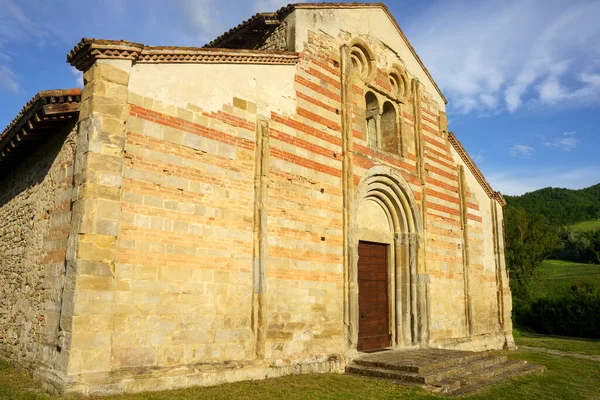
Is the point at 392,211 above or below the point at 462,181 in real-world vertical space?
below

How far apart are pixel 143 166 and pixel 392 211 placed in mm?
7300

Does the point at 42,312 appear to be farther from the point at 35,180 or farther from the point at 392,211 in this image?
the point at 392,211

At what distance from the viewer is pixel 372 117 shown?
12.9 metres

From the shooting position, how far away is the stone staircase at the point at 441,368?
26.9ft

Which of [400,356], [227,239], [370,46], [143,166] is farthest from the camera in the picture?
[370,46]

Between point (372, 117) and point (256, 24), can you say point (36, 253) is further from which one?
point (372, 117)

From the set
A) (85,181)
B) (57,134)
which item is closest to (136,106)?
(85,181)

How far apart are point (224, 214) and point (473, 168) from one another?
1029 centimetres

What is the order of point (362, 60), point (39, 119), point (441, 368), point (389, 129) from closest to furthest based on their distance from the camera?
point (39, 119)
point (441, 368)
point (362, 60)
point (389, 129)

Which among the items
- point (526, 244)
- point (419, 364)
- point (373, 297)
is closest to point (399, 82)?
point (373, 297)

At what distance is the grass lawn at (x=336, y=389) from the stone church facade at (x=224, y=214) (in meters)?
0.33

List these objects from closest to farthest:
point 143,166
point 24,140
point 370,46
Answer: point 143,166 < point 24,140 < point 370,46

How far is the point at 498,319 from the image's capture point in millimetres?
15000

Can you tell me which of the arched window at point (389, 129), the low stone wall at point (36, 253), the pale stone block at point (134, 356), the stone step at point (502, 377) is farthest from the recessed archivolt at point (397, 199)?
the low stone wall at point (36, 253)
